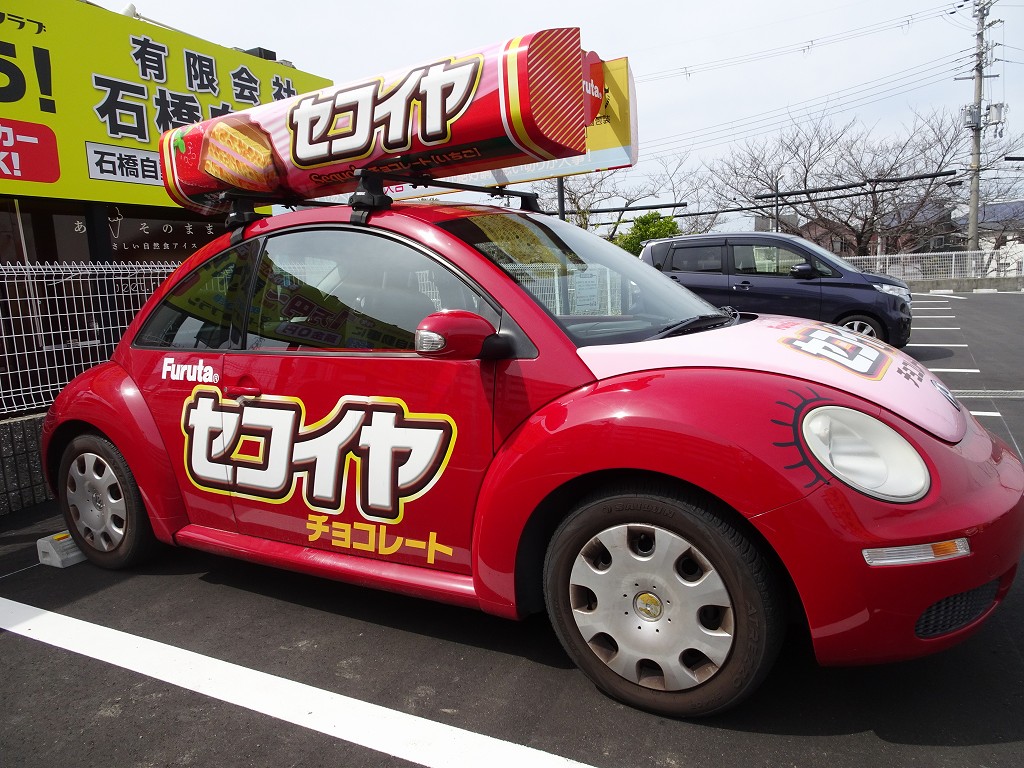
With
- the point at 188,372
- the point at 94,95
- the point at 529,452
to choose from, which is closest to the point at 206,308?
the point at 188,372

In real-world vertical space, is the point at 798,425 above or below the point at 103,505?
above

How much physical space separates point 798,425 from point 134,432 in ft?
8.54

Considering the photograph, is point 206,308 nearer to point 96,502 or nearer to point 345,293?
point 345,293

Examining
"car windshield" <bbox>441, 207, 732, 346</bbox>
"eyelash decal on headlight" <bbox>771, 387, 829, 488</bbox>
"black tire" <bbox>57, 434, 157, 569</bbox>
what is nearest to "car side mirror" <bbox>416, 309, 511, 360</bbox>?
"car windshield" <bbox>441, 207, 732, 346</bbox>

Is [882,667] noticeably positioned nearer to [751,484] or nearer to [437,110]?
[751,484]

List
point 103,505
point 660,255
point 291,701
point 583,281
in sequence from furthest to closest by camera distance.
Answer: point 660,255 → point 103,505 → point 583,281 → point 291,701

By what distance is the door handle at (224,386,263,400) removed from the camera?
2684 mm

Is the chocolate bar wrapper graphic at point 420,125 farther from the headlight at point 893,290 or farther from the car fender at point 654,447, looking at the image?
the headlight at point 893,290

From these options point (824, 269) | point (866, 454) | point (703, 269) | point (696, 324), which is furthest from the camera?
point (703, 269)

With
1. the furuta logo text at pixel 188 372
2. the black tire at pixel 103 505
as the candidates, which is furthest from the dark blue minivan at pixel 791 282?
the black tire at pixel 103 505

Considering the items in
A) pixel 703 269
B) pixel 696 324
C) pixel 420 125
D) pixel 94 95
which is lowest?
pixel 696 324

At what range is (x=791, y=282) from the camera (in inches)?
355

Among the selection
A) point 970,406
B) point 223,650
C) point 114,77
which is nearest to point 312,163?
point 223,650

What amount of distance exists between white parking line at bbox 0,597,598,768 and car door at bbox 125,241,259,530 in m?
0.55
